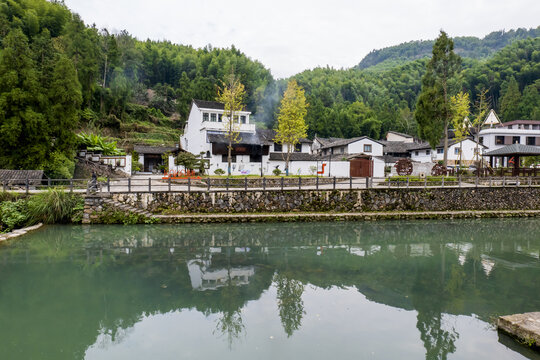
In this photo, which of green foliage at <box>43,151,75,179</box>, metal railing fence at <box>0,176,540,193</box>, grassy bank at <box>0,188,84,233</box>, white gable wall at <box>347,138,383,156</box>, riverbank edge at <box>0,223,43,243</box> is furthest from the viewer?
white gable wall at <box>347,138,383,156</box>

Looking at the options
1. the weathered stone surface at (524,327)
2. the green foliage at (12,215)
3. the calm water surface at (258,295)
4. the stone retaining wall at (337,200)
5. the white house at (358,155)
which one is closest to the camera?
the weathered stone surface at (524,327)

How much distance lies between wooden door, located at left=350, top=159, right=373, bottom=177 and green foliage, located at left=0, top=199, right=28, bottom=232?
2904cm

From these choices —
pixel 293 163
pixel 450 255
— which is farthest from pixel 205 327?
pixel 293 163

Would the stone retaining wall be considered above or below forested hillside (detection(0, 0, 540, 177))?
below

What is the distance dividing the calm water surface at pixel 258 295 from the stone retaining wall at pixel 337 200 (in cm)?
326

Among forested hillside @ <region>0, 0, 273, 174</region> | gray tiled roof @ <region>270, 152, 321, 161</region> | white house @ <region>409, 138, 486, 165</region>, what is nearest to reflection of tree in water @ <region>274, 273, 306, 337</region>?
forested hillside @ <region>0, 0, 273, 174</region>

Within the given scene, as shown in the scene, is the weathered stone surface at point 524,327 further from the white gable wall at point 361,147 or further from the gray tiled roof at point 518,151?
the white gable wall at point 361,147

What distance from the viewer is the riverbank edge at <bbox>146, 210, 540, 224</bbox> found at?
19.1 meters

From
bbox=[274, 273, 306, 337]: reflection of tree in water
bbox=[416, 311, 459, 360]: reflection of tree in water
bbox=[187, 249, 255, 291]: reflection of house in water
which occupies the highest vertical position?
bbox=[187, 249, 255, 291]: reflection of house in water

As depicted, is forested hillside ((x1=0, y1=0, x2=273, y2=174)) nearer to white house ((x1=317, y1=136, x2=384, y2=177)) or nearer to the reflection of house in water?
the reflection of house in water

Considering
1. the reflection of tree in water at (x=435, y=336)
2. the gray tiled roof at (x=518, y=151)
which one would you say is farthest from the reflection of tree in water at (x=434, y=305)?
the gray tiled roof at (x=518, y=151)

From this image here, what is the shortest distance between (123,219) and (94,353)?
12512mm

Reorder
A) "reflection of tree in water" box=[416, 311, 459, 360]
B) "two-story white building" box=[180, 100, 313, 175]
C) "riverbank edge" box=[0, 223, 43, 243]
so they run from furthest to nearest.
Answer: "two-story white building" box=[180, 100, 313, 175]
"riverbank edge" box=[0, 223, 43, 243]
"reflection of tree in water" box=[416, 311, 459, 360]

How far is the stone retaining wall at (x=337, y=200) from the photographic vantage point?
19.6 metres
